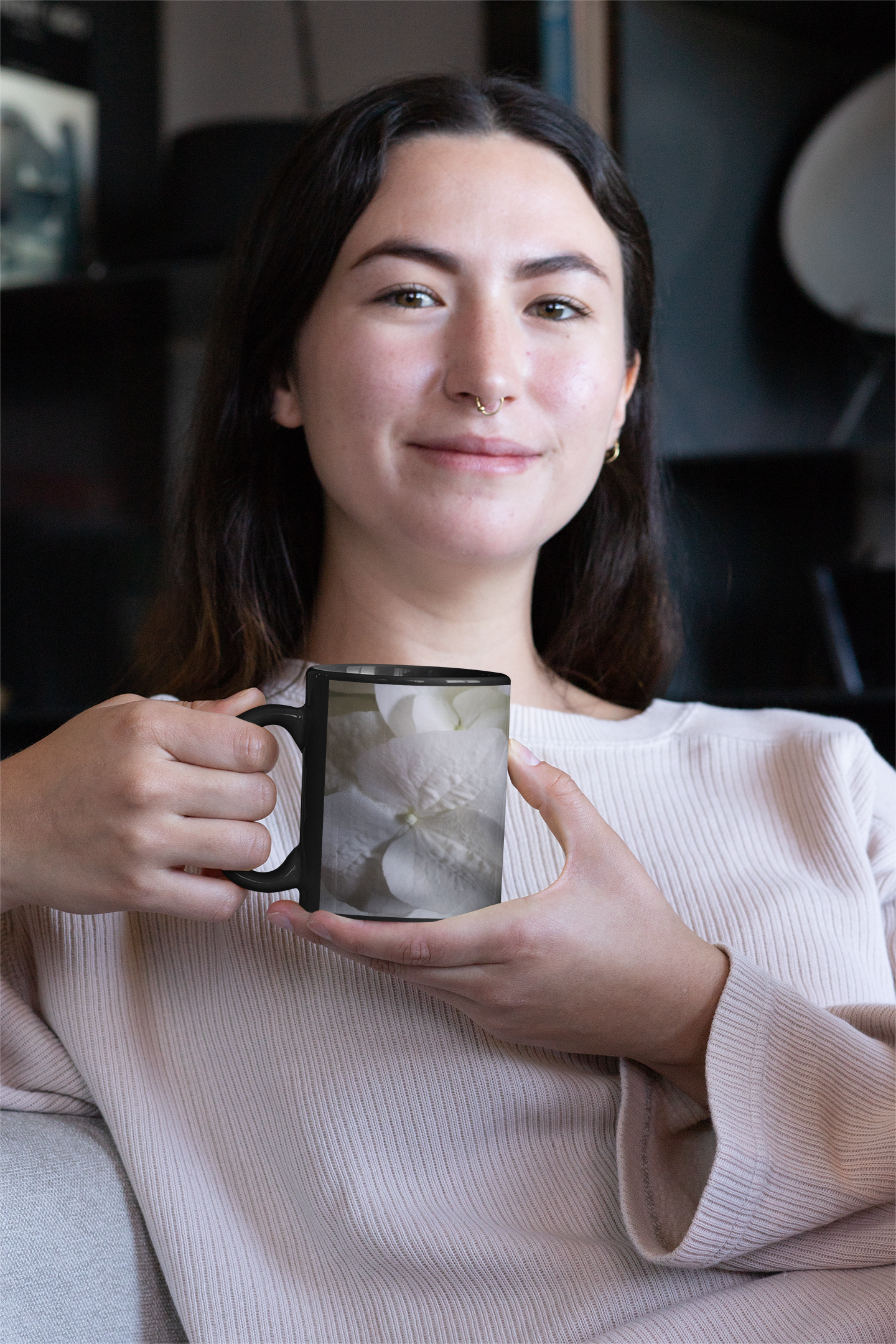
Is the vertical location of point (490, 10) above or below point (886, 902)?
above

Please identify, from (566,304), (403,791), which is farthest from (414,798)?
(566,304)

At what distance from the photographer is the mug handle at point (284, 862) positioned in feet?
2.21

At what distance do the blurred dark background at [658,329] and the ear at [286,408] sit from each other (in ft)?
2.43

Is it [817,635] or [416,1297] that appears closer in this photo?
[416,1297]

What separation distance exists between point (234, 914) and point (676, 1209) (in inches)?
14.0

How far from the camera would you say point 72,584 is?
8.15ft

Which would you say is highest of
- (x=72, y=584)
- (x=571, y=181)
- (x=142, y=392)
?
(x=571, y=181)

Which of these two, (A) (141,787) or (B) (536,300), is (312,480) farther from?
(A) (141,787)

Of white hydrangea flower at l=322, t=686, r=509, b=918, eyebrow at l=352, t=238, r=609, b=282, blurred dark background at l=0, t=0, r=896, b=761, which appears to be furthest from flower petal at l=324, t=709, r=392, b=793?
blurred dark background at l=0, t=0, r=896, b=761

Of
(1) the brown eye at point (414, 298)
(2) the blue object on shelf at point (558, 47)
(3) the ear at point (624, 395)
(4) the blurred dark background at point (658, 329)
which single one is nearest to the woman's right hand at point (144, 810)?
(1) the brown eye at point (414, 298)

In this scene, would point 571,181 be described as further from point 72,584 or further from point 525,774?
point 72,584

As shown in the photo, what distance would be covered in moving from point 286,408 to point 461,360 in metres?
0.22

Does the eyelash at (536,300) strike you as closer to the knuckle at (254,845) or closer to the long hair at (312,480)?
the long hair at (312,480)

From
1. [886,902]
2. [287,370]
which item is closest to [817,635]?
[886,902]
